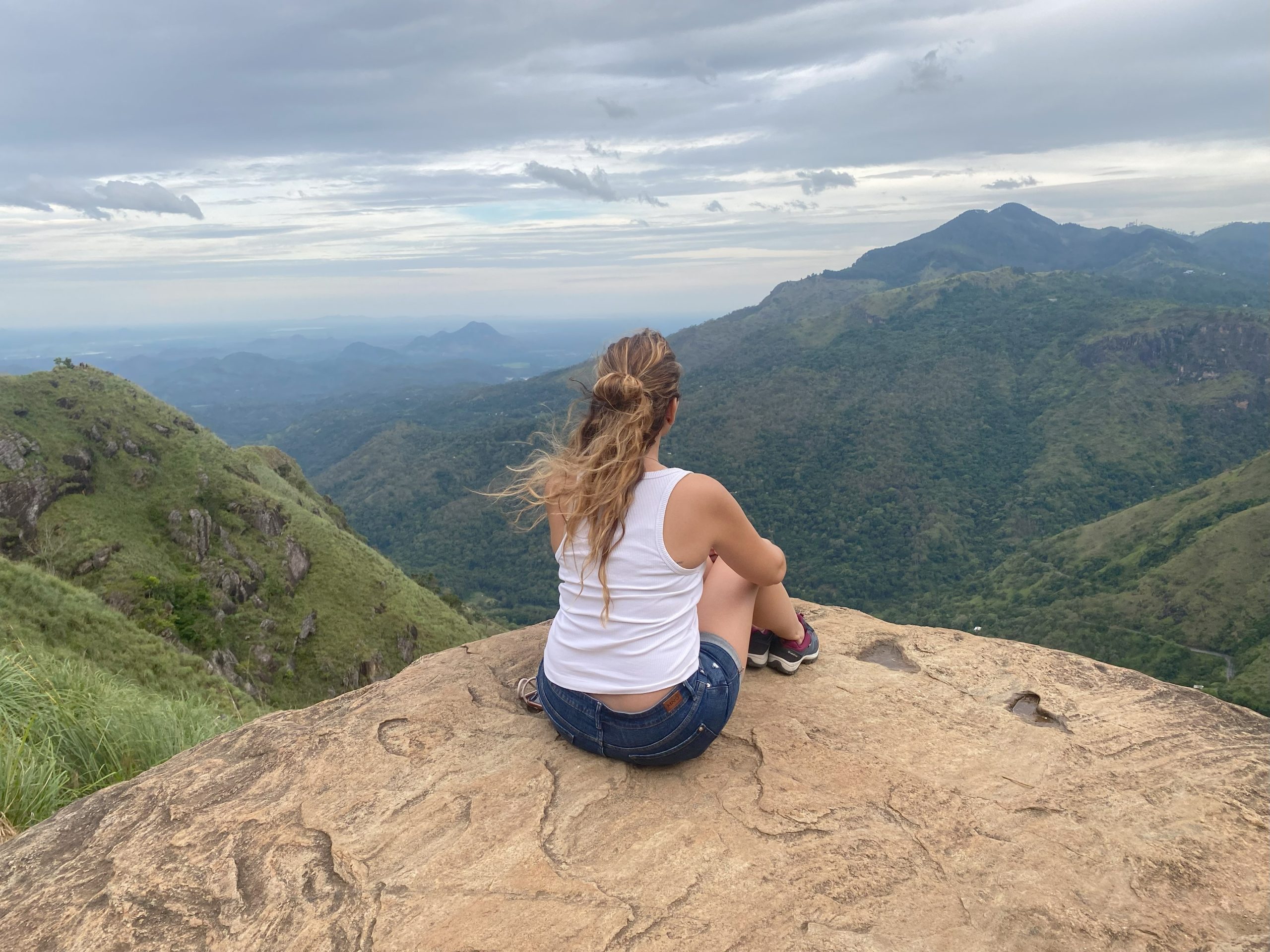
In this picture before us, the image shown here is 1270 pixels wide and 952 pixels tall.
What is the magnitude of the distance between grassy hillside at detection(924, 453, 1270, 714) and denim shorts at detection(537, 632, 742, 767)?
2458 inches

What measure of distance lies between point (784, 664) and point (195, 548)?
46.2 meters

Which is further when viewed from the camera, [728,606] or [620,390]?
[728,606]

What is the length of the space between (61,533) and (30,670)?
4002 centimetres

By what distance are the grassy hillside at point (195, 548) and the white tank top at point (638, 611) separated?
106 ft

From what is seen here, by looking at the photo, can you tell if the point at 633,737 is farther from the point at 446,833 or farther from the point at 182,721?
the point at 182,721

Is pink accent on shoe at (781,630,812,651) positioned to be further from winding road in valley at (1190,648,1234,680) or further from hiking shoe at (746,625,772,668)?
winding road in valley at (1190,648,1234,680)

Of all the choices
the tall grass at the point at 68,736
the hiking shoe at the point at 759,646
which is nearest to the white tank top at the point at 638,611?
the hiking shoe at the point at 759,646

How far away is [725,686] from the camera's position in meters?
4.52

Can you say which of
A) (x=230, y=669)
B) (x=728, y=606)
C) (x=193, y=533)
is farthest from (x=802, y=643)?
(x=193, y=533)

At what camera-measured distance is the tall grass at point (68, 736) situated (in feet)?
15.6

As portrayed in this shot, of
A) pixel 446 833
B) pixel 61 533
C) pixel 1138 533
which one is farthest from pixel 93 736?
pixel 1138 533

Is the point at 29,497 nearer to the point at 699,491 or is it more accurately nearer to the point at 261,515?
the point at 261,515

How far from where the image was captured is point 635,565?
163 inches

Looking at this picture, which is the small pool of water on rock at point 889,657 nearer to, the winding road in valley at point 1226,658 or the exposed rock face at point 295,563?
the exposed rock face at point 295,563
